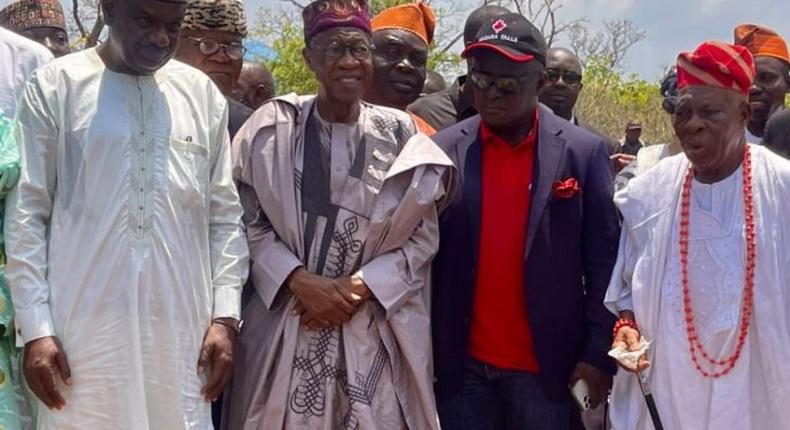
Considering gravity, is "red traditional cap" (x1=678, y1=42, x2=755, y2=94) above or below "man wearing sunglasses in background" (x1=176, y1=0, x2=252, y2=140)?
above

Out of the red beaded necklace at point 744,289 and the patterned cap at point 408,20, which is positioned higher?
the patterned cap at point 408,20

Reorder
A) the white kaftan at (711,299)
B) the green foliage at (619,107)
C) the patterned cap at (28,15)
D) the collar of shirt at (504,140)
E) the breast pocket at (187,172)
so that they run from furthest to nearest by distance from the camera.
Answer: the green foliage at (619,107), the patterned cap at (28,15), the collar of shirt at (504,140), the white kaftan at (711,299), the breast pocket at (187,172)

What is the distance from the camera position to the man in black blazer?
165 inches

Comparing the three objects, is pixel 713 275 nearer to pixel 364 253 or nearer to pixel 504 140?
pixel 504 140

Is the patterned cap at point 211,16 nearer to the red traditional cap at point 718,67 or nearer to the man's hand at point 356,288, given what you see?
the man's hand at point 356,288

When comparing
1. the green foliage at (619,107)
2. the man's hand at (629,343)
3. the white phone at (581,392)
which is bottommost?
the green foliage at (619,107)

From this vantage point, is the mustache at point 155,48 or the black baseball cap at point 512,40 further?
the black baseball cap at point 512,40

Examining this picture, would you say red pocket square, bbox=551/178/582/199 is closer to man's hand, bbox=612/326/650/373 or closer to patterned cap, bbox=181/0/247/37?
man's hand, bbox=612/326/650/373

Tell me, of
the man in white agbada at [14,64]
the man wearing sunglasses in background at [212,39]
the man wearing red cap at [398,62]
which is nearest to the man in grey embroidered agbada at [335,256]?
the man wearing sunglasses in background at [212,39]

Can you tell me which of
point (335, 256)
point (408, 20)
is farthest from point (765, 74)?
point (335, 256)

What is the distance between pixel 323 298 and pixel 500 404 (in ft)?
2.85

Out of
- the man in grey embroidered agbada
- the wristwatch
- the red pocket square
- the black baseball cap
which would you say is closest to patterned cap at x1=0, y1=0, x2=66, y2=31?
the man in grey embroidered agbada

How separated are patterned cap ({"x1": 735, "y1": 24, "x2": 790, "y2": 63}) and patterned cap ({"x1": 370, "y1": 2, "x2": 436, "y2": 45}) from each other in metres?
1.80

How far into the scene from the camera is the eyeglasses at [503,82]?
13.9 feet
